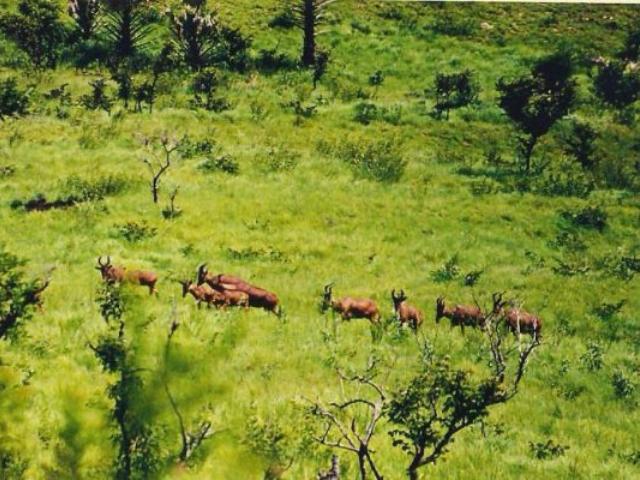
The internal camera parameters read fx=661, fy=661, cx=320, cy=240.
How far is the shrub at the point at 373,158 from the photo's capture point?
27.3 meters

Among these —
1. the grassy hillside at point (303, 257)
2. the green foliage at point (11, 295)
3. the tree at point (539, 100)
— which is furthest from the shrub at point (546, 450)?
the tree at point (539, 100)

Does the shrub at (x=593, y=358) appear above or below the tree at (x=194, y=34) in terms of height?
below

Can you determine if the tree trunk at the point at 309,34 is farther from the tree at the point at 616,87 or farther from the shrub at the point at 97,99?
the tree at the point at 616,87

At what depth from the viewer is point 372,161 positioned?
28.4 metres

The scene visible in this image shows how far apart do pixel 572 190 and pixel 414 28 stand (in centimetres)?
2545

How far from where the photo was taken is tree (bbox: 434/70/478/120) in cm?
3584

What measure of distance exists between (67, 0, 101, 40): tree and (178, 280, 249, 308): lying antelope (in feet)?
103

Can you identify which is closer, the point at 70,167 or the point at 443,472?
the point at 443,472

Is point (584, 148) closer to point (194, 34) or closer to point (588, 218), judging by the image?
point (588, 218)

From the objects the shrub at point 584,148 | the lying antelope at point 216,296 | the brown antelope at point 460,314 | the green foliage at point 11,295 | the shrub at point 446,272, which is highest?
the green foliage at point 11,295

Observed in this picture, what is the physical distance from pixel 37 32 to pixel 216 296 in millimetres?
30100

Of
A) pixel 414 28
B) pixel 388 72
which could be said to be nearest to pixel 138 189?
pixel 388 72

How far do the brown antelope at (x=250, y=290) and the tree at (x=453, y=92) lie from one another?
74.8ft

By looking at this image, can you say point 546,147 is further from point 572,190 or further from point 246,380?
point 246,380
